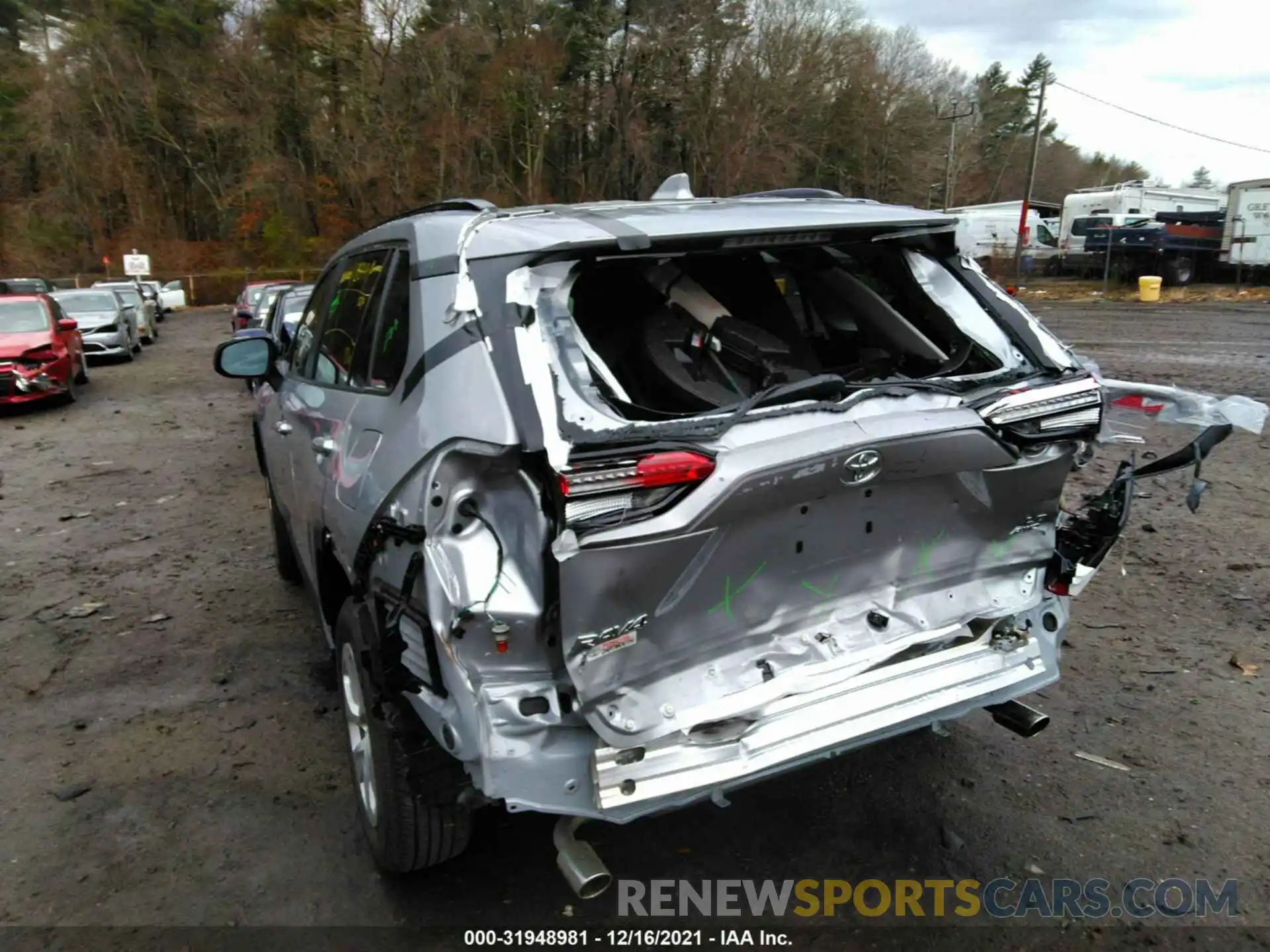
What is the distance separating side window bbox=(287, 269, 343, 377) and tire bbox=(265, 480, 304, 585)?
100 cm

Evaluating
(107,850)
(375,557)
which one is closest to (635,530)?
(375,557)

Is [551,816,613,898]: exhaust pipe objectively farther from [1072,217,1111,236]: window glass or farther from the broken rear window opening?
[1072,217,1111,236]: window glass

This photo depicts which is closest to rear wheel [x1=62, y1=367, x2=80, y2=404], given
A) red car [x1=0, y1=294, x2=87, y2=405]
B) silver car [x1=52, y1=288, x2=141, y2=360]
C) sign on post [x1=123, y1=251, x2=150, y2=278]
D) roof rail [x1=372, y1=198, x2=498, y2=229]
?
red car [x1=0, y1=294, x2=87, y2=405]

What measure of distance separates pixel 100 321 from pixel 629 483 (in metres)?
19.0

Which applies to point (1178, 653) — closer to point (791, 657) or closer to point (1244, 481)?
point (791, 657)

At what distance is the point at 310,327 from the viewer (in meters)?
4.52

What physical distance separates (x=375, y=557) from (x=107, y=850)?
5.05 ft

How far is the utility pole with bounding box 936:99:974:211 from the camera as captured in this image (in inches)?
1929

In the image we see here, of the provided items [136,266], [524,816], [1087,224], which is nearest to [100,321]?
[524,816]

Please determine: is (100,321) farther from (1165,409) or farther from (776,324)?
(1165,409)

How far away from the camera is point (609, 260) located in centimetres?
283

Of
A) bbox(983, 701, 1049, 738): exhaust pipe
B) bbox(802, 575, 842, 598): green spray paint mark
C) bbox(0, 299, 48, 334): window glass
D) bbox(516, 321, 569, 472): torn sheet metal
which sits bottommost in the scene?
bbox(983, 701, 1049, 738): exhaust pipe

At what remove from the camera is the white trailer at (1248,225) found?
87.5 feet

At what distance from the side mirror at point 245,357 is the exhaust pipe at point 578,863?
2.82 meters
